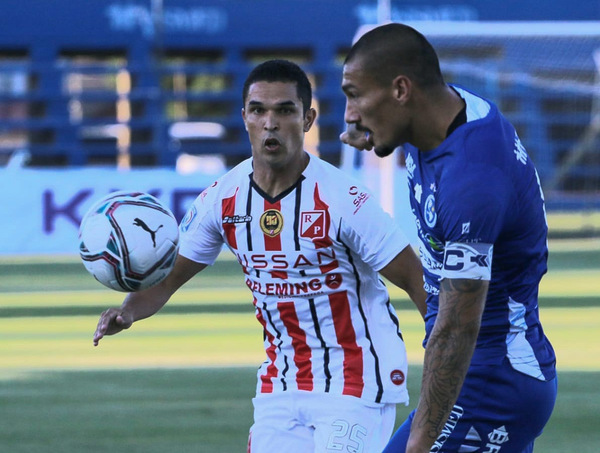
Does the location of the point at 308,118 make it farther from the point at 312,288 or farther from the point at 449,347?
the point at 449,347

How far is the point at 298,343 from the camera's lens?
4660 mm

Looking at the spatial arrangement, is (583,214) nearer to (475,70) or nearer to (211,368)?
(475,70)

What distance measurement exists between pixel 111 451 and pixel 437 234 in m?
3.39

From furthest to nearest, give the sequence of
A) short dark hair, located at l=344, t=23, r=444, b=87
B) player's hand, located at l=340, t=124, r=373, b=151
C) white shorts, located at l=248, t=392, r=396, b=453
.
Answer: white shorts, located at l=248, t=392, r=396, b=453 < player's hand, located at l=340, t=124, r=373, b=151 < short dark hair, located at l=344, t=23, r=444, b=87

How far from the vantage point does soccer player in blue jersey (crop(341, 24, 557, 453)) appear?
3.21 m

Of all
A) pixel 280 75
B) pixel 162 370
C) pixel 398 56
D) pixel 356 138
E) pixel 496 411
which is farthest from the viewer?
pixel 162 370

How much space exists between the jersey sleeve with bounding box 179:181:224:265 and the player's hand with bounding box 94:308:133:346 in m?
0.45

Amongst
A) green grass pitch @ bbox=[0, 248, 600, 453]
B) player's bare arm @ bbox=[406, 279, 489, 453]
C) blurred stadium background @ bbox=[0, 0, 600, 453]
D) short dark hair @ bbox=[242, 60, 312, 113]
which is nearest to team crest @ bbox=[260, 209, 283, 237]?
short dark hair @ bbox=[242, 60, 312, 113]

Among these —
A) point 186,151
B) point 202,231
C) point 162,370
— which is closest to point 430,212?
point 202,231

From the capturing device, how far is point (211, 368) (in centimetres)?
880

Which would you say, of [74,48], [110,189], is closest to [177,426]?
[110,189]

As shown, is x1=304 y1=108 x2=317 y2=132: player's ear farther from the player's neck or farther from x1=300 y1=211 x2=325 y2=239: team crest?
x1=300 y1=211 x2=325 y2=239: team crest

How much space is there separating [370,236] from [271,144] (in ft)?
1.88

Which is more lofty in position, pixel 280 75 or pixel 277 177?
pixel 280 75
